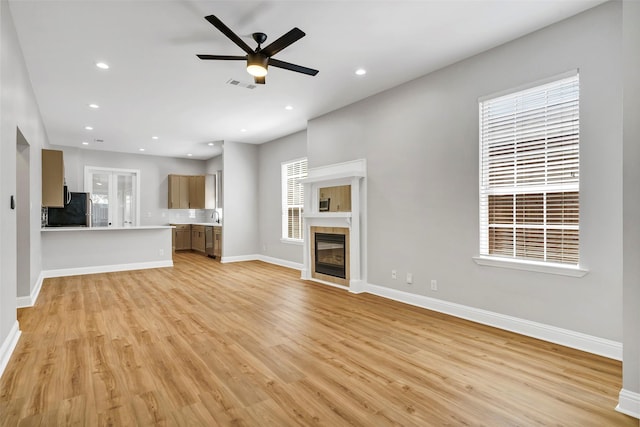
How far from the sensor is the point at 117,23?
3090 millimetres

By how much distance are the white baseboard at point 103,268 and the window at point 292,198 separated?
9.09 feet

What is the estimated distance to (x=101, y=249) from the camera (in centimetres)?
685

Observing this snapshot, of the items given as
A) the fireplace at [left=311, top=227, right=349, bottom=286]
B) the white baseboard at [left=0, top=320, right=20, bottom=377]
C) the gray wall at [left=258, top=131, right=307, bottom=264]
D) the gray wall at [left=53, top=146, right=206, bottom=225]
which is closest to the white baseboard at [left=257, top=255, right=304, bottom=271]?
the gray wall at [left=258, top=131, right=307, bottom=264]

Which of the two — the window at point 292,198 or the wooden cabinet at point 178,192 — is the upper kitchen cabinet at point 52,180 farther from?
the wooden cabinet at point 178,192

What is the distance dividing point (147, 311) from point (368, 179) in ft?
11.2

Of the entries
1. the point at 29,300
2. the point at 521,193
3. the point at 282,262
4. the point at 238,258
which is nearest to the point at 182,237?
the point at 238,258

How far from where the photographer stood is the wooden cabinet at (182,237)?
10461mm

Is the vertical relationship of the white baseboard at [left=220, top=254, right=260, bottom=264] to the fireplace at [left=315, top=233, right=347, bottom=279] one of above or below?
below

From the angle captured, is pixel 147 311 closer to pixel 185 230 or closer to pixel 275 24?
pixel 275 24

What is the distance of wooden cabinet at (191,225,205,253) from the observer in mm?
9781

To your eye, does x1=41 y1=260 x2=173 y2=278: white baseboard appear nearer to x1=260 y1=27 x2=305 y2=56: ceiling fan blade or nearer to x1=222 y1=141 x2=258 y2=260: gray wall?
x1=222 y1=141 x2=258 y2=260: gray wall

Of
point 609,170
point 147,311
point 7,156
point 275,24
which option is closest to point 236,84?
point 275,24

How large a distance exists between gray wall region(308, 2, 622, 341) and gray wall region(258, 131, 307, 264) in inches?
62.3

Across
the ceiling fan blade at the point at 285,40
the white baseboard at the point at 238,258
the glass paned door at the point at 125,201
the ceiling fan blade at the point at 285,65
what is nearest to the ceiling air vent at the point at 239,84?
the ceiling fan blade at the point at 285,65
